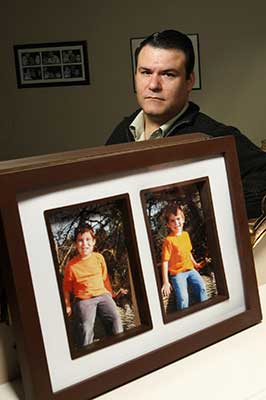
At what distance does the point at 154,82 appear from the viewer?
0.66 m

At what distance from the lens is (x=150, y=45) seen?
2.12 feet

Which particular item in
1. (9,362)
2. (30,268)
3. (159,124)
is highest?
(159,124)

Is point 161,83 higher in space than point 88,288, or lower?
higher

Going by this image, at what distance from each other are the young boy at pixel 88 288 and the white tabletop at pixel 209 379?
0.24 ft

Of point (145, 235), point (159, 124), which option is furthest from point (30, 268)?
point (159, 124)

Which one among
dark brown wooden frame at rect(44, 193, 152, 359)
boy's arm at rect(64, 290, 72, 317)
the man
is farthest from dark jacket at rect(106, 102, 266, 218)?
boy's arm at rect(64, 290, 72, 317)

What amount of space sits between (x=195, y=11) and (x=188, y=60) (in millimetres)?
66

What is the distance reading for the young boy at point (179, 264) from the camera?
1.94 ft

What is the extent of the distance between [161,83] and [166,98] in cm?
3

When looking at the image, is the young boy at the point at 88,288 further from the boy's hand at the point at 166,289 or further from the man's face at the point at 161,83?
the man's face at the point at 161,83

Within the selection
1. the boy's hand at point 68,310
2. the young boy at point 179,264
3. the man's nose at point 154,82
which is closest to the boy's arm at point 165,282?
the young boy at point 179,264

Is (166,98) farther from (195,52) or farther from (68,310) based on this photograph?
(68,310)

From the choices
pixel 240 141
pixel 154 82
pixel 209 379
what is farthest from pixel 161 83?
pixel 209 379

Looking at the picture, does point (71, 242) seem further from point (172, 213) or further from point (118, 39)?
point (118, 39)
